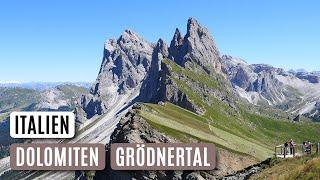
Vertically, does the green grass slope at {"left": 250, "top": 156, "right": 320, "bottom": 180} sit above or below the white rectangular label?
below

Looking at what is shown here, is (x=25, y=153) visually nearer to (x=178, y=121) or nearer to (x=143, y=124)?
(x=143, y=124)

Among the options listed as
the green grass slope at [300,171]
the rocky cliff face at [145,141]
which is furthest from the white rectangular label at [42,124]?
the rocky cliff face at [145,141]

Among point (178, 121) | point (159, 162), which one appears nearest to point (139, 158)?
point (159, 162)

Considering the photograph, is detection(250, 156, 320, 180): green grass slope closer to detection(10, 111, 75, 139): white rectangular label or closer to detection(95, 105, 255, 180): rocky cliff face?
detection(10, 111, 75, 139): white rectangular label

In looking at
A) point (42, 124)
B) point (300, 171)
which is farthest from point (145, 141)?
point (42, 124)

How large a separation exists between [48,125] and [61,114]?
49.3 inches

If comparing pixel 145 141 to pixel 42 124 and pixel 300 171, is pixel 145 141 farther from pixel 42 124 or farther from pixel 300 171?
pixel 42 124

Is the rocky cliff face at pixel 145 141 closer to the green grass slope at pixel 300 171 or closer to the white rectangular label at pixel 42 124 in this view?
the green grass slope at pixel 300 171

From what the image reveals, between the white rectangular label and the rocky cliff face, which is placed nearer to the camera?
the white rectangular label

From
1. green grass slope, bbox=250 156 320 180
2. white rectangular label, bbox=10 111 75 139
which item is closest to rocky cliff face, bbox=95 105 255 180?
green grass slope, bbox=250 156 320 180

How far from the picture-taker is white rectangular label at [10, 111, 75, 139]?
37.1 meters

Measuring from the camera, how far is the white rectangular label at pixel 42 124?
3709 centimetres

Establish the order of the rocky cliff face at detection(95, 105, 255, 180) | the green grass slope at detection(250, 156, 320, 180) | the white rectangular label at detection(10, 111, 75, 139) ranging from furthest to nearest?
the rocky cliff face at detection(95, 105, 255, 180), the green grass slope at detection(250, 156, 320, 180), the white rectangular label at detection(10, 111, 75, 139)

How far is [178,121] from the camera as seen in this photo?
186m
